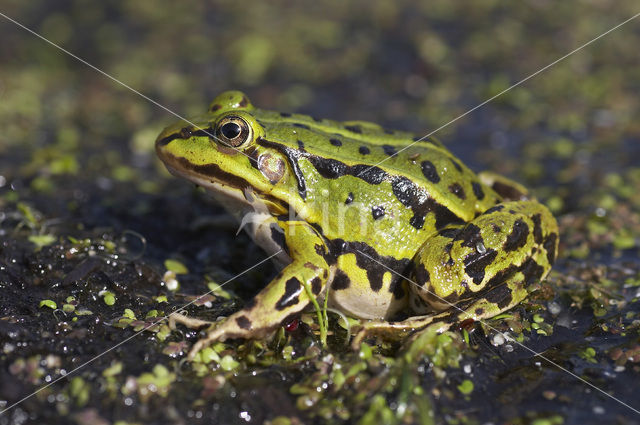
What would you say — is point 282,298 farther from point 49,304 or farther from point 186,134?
point 49,304

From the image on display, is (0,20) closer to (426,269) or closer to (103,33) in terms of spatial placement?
(103,33)

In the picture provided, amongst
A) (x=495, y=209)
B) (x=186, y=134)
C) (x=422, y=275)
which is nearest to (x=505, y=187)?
(x=495, y=209)

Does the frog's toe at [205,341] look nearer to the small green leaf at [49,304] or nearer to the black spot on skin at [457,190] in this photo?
the small green leaf at [49,304]

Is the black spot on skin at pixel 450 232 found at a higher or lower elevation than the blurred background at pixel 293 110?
higher

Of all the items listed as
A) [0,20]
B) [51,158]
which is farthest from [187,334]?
[0,20]

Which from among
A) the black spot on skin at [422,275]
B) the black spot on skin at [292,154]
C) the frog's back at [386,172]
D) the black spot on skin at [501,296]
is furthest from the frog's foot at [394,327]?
the black spot on skin at [292,154]

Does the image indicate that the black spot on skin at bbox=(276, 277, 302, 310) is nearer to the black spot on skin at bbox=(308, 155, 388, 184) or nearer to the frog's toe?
the frog's toe

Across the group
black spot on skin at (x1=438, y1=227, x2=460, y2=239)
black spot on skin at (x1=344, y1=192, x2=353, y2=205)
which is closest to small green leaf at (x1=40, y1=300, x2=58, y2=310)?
black spot on skin at (x1=344, y1=192, x2=353, y2=205)
